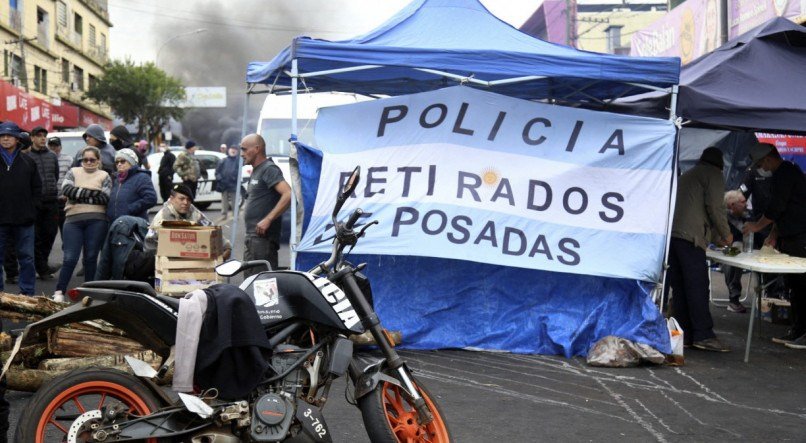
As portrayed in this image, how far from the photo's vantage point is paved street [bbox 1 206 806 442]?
6.16 meters

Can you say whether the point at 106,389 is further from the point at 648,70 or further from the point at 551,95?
the point at 551,95

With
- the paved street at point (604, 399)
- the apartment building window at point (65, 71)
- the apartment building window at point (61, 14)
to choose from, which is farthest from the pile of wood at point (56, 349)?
the apartment building window at point (65, 71)

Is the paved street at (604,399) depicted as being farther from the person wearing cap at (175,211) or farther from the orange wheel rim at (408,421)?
the person wearing cap at (175,211)

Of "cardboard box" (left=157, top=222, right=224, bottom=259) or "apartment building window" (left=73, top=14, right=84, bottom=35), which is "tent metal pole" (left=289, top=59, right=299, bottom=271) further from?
"apartment building window" (left=73, top=14, right=84, bottom=35)

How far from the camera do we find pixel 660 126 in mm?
8688

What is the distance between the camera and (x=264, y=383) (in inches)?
176

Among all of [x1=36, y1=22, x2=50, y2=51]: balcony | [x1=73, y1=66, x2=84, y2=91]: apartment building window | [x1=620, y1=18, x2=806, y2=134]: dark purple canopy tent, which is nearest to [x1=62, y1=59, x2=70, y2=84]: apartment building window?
[x1=73, y1=66, x2=84, y2=91]: apartment building window

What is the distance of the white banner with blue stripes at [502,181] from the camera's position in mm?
8516

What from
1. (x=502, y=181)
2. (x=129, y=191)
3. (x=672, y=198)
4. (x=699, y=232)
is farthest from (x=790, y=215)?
(x=129, y=191)

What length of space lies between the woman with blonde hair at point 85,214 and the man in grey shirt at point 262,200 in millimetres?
1778

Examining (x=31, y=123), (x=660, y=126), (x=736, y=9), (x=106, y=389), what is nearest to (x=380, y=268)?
(x=660, y=126)

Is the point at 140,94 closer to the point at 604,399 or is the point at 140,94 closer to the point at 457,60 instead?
the point at 457,60

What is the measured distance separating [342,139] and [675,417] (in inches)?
153

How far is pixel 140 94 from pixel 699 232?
5543cm
